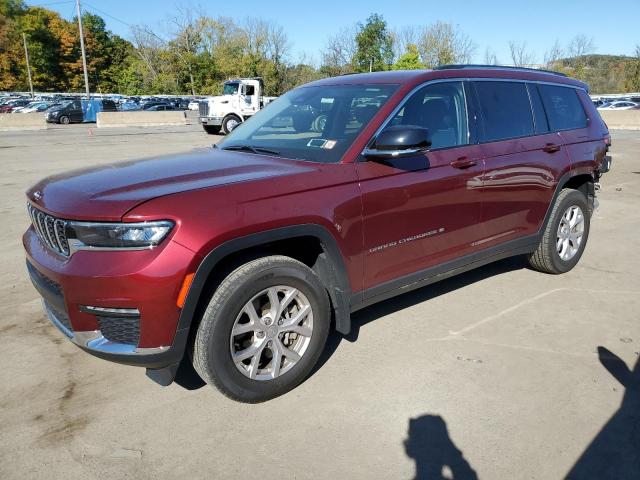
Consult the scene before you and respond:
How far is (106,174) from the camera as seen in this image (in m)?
3.23

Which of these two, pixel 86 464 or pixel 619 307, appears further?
pixel 619 307

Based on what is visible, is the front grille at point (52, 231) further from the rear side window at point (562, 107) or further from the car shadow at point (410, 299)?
the rear side window at point (562, 107)

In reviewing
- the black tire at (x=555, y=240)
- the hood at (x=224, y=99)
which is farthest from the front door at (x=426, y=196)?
the hood at (x=224, y=99)

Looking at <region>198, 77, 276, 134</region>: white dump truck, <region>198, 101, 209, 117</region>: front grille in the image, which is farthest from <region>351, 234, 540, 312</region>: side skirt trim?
<region>198, 101, 209, 117</region>: front grille

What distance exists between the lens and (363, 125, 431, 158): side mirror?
3.20 m

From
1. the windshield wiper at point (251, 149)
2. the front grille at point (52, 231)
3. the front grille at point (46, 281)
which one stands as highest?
the windshield wiper at point (251, 149)

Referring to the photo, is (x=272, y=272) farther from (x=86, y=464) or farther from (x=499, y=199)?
(x=499, y=199)

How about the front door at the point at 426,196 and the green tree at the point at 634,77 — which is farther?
the green tree at the point at 634,77

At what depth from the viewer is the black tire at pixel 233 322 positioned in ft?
9.04

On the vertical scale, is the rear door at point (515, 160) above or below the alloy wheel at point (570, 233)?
above

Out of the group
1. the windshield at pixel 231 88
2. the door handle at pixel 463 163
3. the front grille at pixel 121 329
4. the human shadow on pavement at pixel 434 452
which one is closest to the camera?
the human shadow on pavement at pixel 434 452

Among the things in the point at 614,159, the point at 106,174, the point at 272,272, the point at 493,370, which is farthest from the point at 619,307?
the point at 614,159

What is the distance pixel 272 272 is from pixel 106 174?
4.06 ft

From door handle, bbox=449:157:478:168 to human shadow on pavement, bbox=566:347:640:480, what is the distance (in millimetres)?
1781
